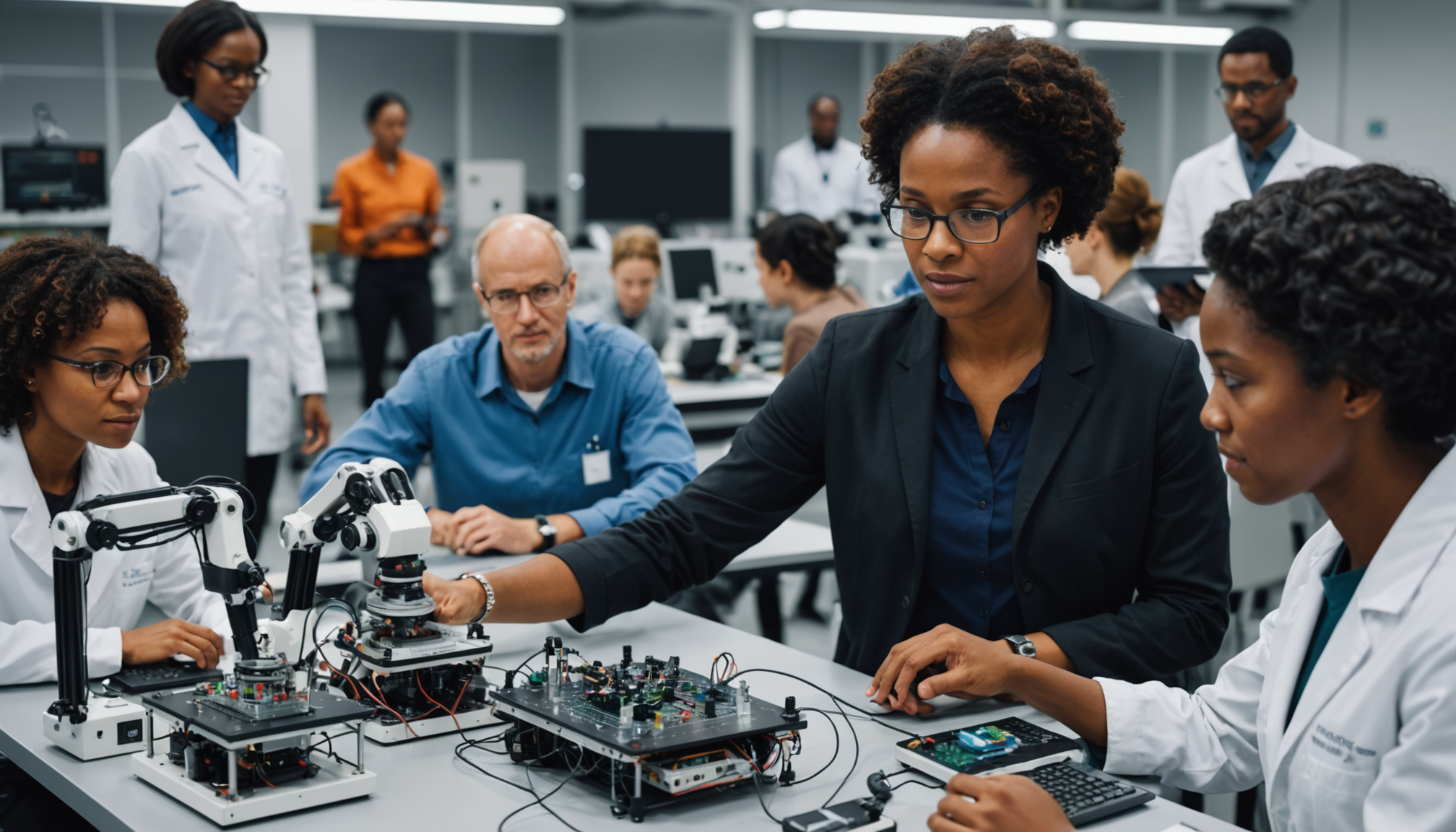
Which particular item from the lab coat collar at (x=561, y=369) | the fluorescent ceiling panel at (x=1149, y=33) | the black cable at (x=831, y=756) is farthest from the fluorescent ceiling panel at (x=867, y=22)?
the black cable at (x=831, y=756)

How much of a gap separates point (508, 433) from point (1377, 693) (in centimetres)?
187

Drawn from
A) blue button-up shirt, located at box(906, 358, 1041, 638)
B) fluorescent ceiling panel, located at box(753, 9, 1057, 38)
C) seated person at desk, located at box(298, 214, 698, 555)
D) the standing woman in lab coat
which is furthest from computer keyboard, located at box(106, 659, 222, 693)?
fluorescent ceiling panel, located at box(753, 9, 1057, 38)

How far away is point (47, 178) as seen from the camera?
643 centimetres

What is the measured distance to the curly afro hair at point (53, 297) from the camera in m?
1.74

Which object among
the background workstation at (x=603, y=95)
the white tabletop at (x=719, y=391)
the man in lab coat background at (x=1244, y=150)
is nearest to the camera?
the man in lab coat background at (x=1244, y=150)

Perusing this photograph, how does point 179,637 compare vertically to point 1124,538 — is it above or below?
below

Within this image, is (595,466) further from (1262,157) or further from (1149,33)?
(1149,33)

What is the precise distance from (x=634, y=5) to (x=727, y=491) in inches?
314

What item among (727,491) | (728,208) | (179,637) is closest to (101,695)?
(179,637)

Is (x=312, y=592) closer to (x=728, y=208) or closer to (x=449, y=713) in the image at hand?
(x=449, y=713)

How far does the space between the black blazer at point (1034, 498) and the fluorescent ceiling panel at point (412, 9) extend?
6.13 metres

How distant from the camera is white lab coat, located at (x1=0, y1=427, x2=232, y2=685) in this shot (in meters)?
1.67

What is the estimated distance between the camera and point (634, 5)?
9.20 m

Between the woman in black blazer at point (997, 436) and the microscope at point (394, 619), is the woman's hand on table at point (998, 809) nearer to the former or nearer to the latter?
the woman in black blazer at point (997, 436)
